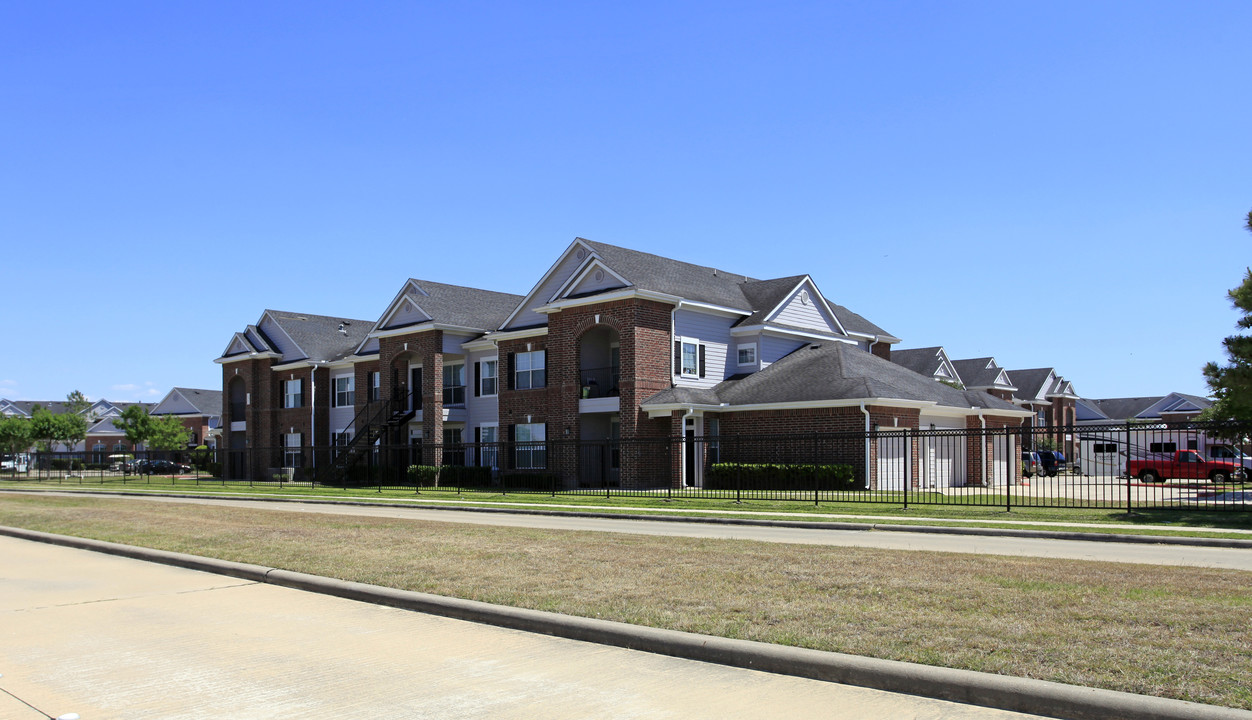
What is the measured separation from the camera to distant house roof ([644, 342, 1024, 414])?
105 feet

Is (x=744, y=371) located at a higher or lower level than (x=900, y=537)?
higher

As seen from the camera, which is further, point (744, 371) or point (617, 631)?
point (744, 371)

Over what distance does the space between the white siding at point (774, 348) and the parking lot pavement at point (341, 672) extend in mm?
29375

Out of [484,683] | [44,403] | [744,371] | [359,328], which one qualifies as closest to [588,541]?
[484,683]

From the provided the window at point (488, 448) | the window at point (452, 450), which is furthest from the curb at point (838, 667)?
the window at point (452, 450)

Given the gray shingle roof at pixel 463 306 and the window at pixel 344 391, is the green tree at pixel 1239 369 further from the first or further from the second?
the window at pixel 344 391

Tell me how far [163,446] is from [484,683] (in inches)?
2819

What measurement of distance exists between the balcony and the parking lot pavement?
25804 mm

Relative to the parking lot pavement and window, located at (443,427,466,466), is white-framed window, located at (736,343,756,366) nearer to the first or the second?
window, located at (443,427,466,466)

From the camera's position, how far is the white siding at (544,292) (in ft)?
A: 127

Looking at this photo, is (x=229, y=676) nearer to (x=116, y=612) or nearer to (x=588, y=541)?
(x=116, y=612)

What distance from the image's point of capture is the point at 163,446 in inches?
2768

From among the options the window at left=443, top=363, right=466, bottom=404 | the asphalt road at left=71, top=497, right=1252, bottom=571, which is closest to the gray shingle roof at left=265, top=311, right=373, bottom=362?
the window at left=443, top=363, right=466, bottom=404

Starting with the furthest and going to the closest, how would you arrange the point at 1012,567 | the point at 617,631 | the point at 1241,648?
the point at 1012,567, the point at 617,631, the point at 1241,648
